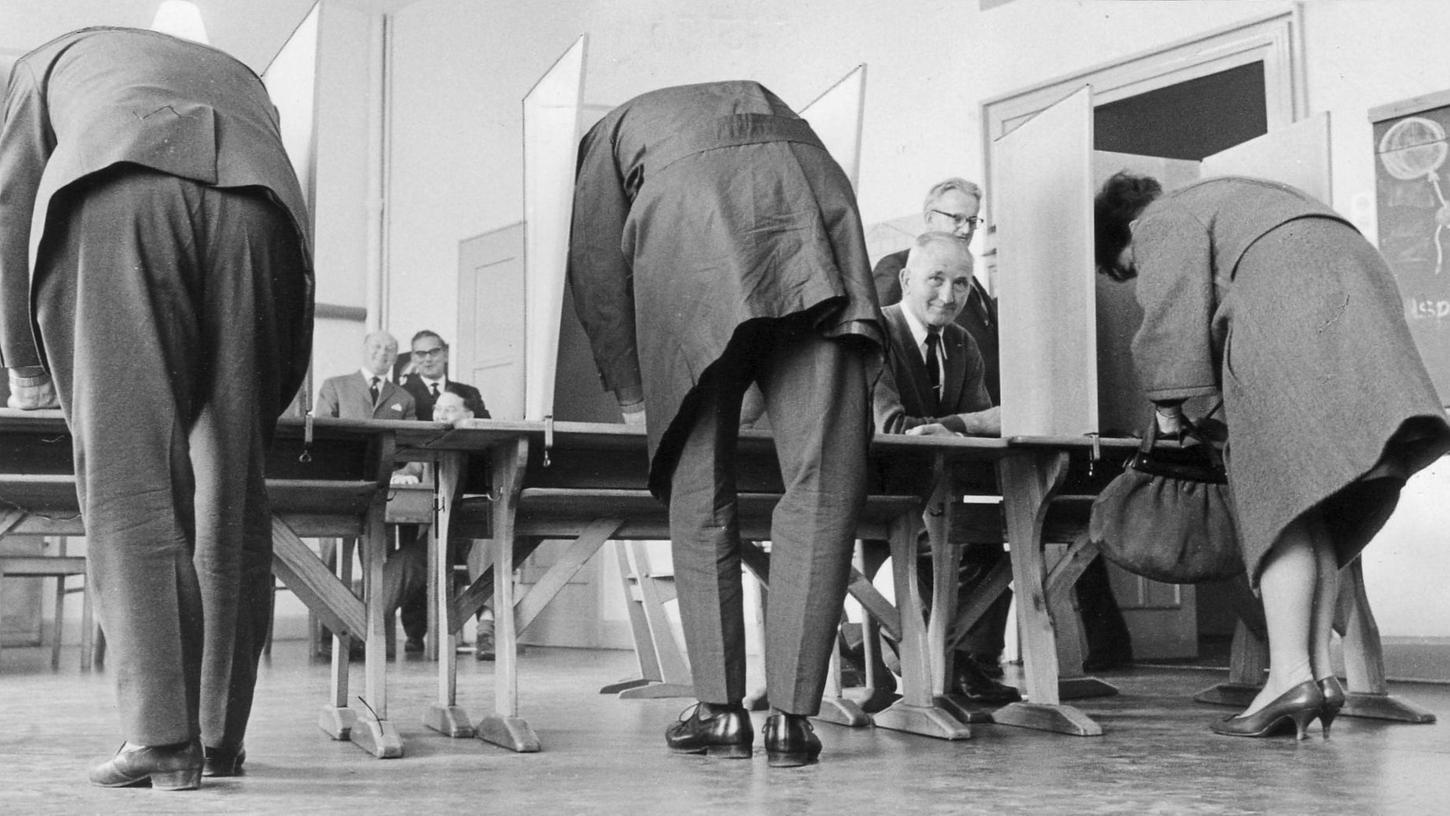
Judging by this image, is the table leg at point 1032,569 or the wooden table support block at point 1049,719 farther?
the table leg at point 1032,569

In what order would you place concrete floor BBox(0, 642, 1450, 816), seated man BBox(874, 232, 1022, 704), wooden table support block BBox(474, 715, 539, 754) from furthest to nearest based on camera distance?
1. seated man BBox(874, 232, 1022, 704)
2. wooden table support block BBox(474, 715, 539, 754)
3. concrete floor BBox(0, 642, 1450, 816)

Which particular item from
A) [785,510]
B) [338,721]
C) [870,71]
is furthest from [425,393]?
[785,510]

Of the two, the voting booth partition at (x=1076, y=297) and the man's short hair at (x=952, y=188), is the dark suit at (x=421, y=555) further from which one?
the voting booth partition at (x=1076, y=297)

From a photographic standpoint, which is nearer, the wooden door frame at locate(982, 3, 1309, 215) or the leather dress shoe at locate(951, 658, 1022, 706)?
the leather dress shoe at locate(951, 658, 1022, 706)

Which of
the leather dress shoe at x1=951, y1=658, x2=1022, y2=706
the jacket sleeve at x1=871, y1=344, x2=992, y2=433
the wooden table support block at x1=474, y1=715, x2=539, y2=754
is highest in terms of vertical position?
the jacket sleeve at x1=871, y1=344, x2=992, y2=433

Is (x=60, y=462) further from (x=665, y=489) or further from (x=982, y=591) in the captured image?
(x=982, y=591)

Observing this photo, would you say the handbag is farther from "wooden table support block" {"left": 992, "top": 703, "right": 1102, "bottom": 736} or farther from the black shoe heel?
the black shoe heel

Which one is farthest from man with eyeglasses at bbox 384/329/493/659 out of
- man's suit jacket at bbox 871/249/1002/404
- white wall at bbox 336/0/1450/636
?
man's suit jacket at bbox 871/249/1002/404

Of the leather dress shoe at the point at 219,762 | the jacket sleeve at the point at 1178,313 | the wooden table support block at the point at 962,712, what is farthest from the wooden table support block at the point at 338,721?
the jacket sleeve at the point at 1178,313

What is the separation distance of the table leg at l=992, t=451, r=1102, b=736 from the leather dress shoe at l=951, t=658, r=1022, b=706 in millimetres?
549

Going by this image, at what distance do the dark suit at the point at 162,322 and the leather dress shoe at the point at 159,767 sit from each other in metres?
0.03

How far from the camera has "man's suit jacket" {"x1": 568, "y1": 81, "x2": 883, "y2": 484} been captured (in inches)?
98.6

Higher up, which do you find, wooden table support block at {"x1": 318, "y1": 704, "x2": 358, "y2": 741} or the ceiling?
the ceiling

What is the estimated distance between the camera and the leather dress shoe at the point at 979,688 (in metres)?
3.87
